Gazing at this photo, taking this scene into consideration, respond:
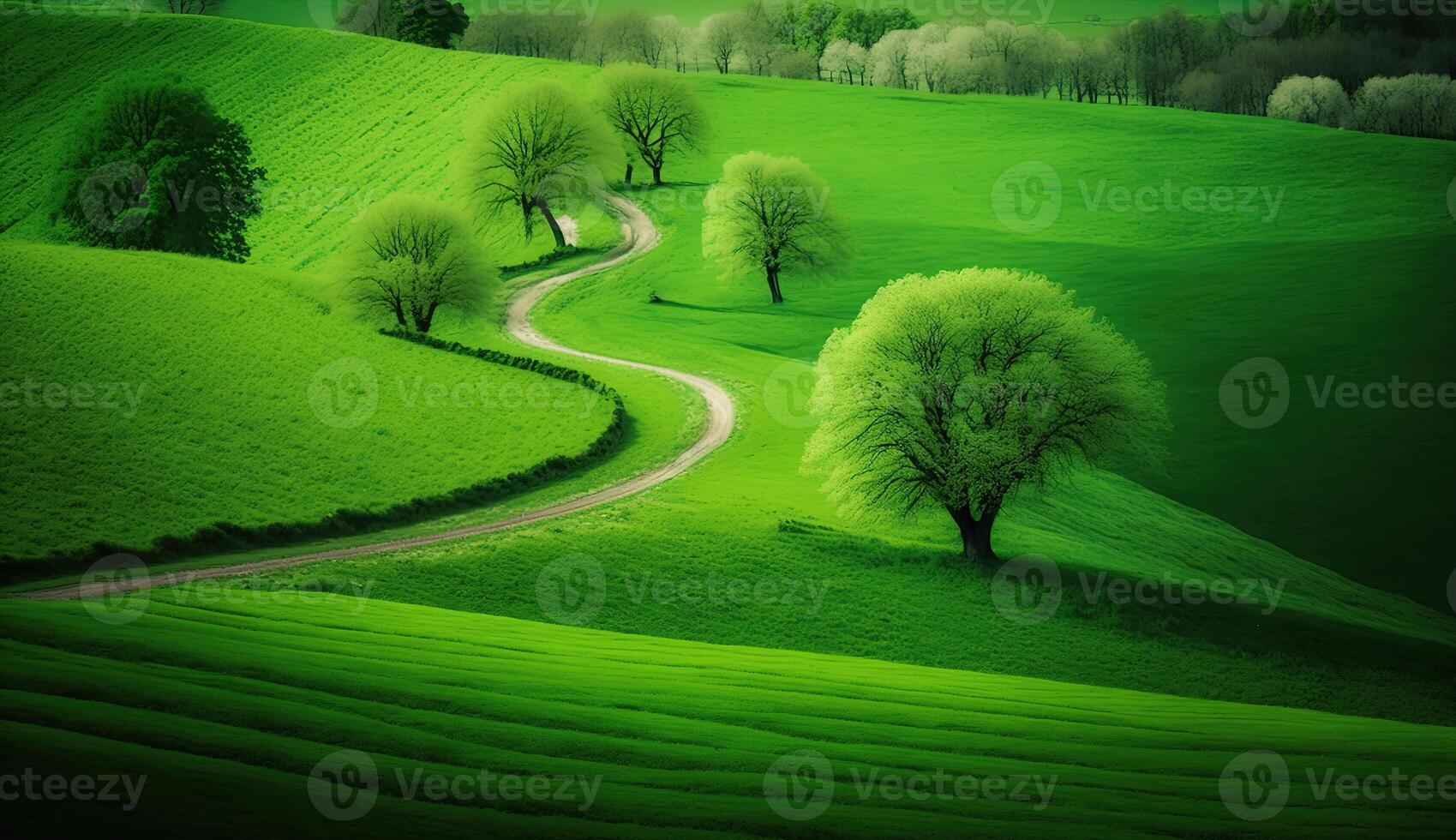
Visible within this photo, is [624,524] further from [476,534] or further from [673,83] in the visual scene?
[673,83]

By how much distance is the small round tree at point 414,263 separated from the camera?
225 ft

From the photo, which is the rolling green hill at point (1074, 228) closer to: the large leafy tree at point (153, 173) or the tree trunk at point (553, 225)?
the tree trunk at point (553, 225)

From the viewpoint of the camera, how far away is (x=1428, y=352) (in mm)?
69562

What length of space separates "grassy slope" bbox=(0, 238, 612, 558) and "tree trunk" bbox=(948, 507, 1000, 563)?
784 inches

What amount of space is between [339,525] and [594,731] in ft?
79.5

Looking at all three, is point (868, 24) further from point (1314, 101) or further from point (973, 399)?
point (973, 399)

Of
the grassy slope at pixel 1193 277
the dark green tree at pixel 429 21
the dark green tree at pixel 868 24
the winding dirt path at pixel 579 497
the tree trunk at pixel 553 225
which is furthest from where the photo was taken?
the dark green tree at pixel 868 24

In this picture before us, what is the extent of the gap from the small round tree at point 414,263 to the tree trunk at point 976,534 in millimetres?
41909

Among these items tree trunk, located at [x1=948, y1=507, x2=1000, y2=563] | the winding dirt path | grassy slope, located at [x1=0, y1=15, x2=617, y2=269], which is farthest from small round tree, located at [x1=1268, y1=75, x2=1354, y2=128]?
tree trunk, located at [x1=948, y1=507, x2=1000, y2=563]

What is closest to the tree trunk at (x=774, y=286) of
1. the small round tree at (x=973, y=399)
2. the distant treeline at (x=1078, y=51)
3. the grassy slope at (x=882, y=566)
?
the grassy slope at (x=882, y=566)

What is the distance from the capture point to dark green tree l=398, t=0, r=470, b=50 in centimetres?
14300

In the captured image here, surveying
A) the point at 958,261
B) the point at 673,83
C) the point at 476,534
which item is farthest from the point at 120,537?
the point at 673,83

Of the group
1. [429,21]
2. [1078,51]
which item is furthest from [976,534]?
[1078,51]

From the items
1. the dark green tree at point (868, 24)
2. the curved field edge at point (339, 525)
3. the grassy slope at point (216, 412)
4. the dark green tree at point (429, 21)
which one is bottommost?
the curved field edge at point (339, 525)
